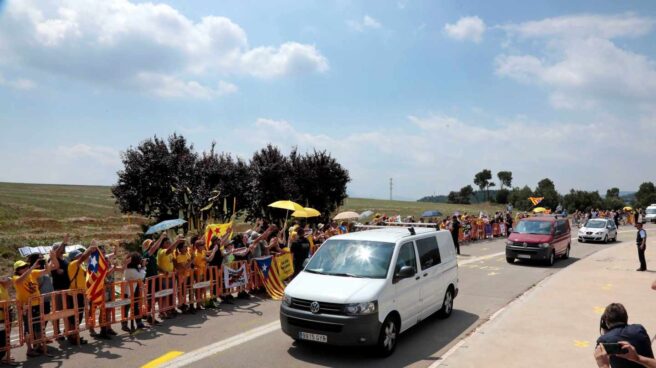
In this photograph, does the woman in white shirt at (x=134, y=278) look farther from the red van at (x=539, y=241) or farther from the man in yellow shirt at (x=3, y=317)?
the red van at (x=539, y=241)

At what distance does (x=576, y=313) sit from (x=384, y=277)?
518 cm

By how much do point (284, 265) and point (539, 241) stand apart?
1028 centimetres

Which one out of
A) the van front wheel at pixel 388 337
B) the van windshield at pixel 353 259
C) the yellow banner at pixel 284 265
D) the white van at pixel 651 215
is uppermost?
the van windshield at pixel 353 259

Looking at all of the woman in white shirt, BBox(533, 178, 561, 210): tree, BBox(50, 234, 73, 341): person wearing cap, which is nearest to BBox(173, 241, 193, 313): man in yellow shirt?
the woman in white shirt

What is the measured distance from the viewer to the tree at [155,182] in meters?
22.9

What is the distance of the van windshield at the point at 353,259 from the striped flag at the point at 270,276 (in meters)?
4.20

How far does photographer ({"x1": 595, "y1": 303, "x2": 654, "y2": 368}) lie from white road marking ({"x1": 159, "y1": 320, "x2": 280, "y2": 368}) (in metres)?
5.54

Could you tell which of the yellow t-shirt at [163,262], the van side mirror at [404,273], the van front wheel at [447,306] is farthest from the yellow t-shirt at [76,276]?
the van front wheel at [447,306]

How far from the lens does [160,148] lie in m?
23.5

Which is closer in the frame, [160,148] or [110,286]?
[110,286]

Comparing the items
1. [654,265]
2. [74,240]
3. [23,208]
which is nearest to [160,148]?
[74,240]

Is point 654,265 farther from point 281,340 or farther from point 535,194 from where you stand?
point 535,194

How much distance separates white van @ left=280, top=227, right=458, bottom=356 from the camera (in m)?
6.97

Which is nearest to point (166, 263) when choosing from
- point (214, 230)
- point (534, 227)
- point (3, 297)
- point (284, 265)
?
point (3, 297)
